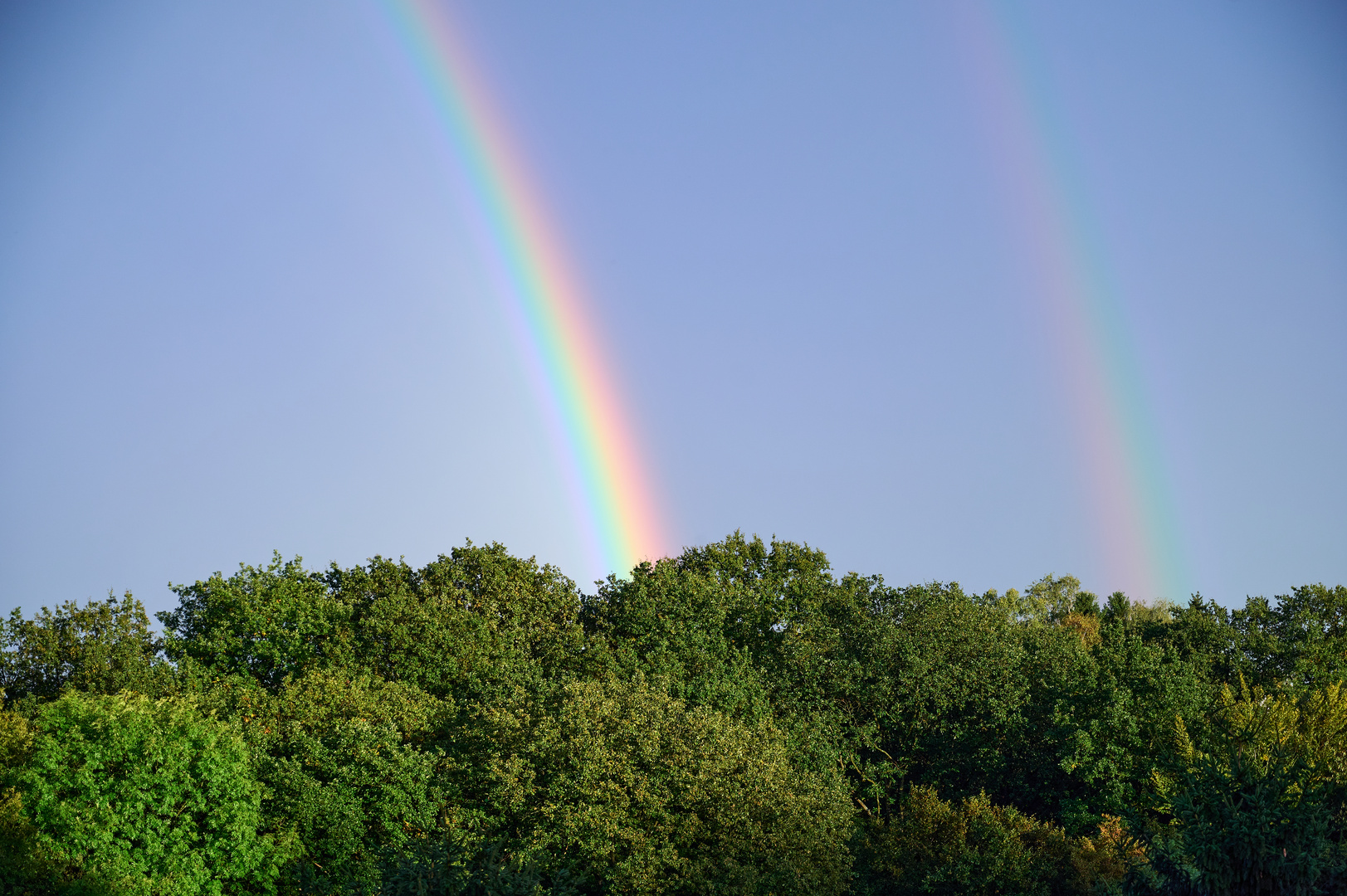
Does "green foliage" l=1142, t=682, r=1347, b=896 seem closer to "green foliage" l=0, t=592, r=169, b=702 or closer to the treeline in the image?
the treeline

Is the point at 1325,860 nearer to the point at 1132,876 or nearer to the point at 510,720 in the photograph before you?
the point at 1132,876

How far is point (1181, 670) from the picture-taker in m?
49.5

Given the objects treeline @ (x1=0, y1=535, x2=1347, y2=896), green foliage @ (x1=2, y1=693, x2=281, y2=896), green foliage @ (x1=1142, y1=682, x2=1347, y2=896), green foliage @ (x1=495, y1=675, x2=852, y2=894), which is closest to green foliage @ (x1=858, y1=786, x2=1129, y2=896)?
treeline @ (x1=0, y1=535, x2=1347, y2=896)

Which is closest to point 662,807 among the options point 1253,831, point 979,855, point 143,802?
point 979,855

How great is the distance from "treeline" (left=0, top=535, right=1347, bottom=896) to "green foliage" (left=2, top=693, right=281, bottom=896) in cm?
9

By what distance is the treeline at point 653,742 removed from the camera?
3241 cm

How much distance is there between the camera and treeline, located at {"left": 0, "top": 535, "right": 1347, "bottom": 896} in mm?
32406

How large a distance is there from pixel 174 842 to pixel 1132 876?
1015 inches

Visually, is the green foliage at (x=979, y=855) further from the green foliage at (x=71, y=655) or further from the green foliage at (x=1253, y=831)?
the green foliage at (x=71, y=655)

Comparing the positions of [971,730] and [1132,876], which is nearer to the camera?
[1132,876]

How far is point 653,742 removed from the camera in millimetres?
36344

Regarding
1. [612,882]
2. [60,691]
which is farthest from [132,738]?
[60,691]

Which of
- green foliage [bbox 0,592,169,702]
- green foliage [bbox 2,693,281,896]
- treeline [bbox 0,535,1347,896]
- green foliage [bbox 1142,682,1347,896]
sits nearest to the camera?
green foliage [bbox 1142,682,1347,896]

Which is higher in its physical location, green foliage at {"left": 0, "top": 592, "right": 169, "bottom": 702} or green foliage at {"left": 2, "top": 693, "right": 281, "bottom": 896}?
green foliage at {"left": 0, "top": 592, "right": 169, "bottom": 702}
